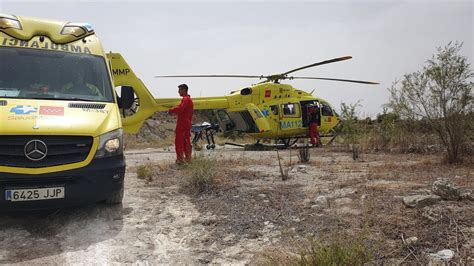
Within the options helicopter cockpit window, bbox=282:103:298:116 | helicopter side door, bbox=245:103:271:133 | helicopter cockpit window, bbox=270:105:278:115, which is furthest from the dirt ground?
helicopter cockpit window, bbox=282:103:298:116

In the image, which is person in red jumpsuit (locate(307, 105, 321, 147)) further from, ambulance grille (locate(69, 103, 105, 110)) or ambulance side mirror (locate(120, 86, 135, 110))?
ambulance grille (locate(69, 103, 105, 110))

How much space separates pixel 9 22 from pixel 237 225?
409 centimetres

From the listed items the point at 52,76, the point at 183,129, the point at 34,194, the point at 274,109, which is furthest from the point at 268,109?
the point at 34,194

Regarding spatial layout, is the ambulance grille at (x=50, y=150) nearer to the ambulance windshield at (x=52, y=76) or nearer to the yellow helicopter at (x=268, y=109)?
the ambulance windshield at (x=52, y=76)

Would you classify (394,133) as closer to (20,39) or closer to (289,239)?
(289,239)

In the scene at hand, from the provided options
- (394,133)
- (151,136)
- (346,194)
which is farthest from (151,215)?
(151,136)

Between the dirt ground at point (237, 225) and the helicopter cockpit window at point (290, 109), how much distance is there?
9.08 meters

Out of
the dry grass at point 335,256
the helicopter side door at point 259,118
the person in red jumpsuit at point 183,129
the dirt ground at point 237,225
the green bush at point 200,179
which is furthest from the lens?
the helicopter side door at point 259,118

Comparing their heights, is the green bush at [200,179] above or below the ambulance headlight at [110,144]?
below

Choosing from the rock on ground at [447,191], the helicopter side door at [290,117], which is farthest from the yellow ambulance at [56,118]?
the helicopter side door at [290,117]

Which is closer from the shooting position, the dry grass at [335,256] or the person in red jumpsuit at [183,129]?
the dry grass at [335,256]

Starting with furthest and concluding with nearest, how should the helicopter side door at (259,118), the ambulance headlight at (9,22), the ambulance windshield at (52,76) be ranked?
1. the helicopter side door at (259,118)
2. the ambulance headlight at (9,22)
3. the ambulance windshield at (52,76)

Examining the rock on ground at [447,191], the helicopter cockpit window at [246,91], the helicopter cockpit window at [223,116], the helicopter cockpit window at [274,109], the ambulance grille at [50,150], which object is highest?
the helicopter cockpit window at [246,91]

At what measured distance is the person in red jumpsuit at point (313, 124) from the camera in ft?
52.4
